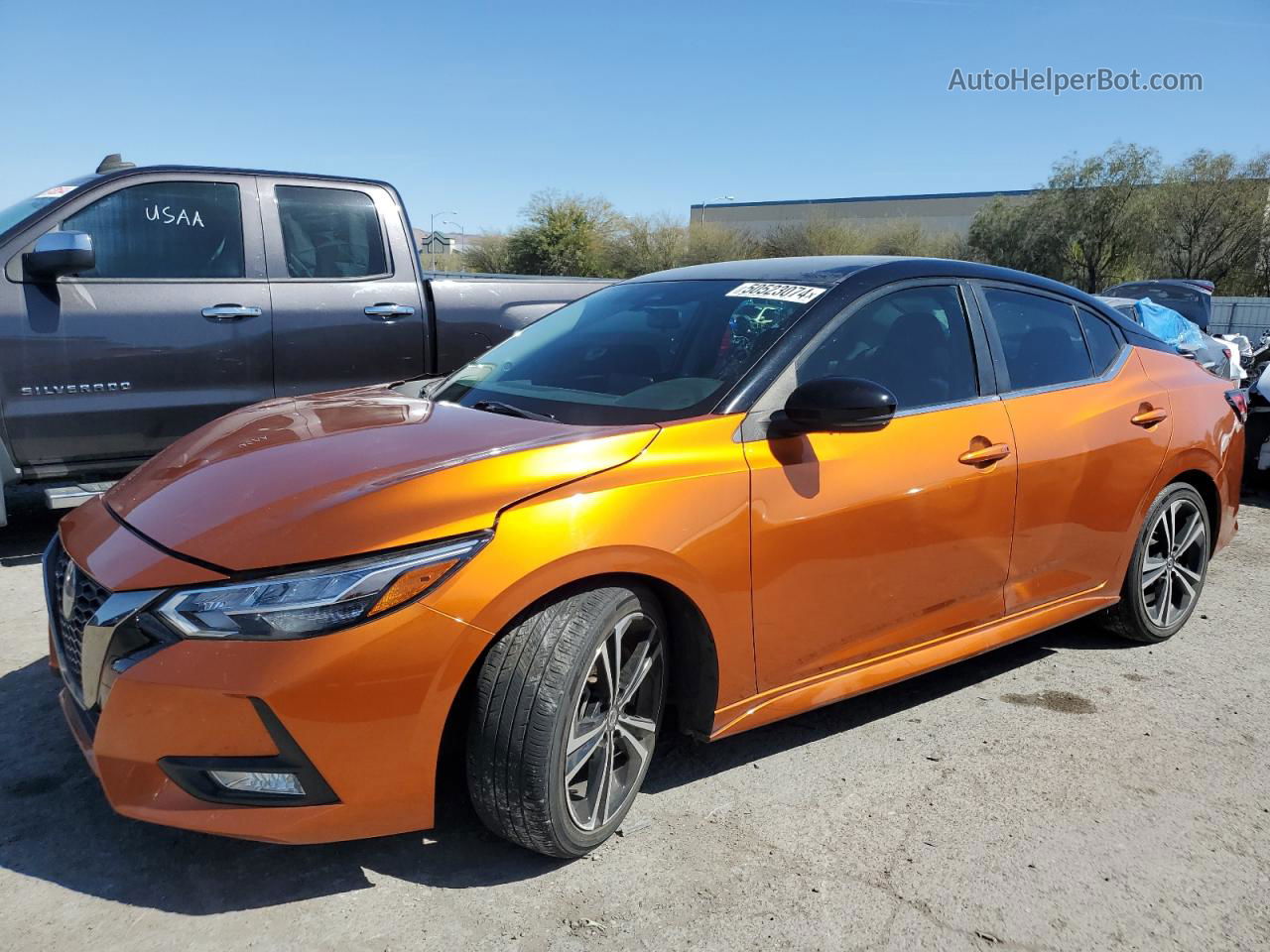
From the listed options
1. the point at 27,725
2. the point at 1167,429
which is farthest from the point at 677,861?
the point at 1167,429

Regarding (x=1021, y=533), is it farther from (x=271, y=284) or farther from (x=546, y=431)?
(x=271, y=284)

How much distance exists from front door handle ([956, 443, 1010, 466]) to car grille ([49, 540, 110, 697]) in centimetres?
255

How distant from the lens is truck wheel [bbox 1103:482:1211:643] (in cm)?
403

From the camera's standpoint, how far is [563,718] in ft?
7.55

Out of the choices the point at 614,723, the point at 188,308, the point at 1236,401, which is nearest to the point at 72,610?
the point at 614,723

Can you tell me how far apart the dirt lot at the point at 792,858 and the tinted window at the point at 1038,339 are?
4.16 ft

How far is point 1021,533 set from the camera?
340 centimetres

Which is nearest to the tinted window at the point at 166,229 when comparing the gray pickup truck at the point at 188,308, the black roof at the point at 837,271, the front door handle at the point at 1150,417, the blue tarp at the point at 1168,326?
the gray pickup truck at the point at 188,308

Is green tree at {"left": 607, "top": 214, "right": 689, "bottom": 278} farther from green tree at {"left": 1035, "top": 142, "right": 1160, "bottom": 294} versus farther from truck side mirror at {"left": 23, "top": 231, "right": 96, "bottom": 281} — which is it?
truck side mirror at {"left": 23, "top": 231, "right": 96, "bottom": 281}

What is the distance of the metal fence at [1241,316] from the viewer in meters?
22.6

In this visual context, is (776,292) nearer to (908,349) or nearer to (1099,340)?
(908,349)

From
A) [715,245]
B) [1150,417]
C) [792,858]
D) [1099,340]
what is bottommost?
[792,858]

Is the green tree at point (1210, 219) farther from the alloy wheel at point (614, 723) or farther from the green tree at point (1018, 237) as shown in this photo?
the alloy wheel at point (614, 723)

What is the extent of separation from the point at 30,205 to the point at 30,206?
3 cm
